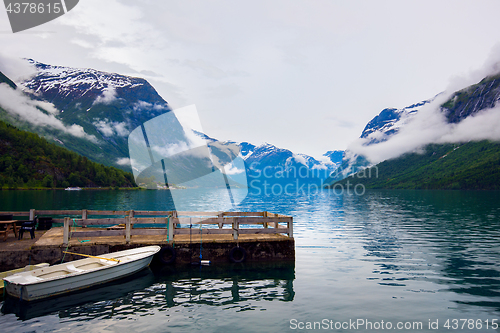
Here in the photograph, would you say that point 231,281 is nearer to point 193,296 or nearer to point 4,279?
point 193,296

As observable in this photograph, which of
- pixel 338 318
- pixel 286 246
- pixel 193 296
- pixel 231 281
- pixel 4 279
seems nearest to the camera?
pixel 338 318

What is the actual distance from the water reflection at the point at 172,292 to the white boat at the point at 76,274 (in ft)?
1.30

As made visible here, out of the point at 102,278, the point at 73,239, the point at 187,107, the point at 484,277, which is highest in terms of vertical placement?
the point at 187,107

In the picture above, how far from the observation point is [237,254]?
65.2ft

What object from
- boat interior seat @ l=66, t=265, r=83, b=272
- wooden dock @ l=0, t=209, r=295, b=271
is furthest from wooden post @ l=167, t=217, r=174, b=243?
boat interior seat @ l=66, t=265, r=83, b=272

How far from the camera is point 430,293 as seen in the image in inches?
→ 600

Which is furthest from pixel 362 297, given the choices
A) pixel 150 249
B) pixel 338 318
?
pixel 150 249

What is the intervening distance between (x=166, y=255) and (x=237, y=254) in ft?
15.2

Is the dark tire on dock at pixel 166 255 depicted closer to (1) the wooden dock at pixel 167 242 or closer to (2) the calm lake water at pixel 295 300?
(1) the wooden dock at pixel 167 242

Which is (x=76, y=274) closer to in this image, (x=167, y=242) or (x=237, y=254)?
(x=167, y=242)

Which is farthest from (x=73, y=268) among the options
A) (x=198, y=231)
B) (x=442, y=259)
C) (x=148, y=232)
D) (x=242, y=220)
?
(x=442, y=259)

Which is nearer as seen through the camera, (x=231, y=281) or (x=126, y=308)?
(x=126, y=308)

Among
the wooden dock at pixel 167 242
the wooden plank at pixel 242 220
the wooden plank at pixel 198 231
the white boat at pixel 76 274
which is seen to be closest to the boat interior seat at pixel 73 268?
the white boat at pixel 76 274

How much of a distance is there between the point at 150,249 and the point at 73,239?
15.7 ft
